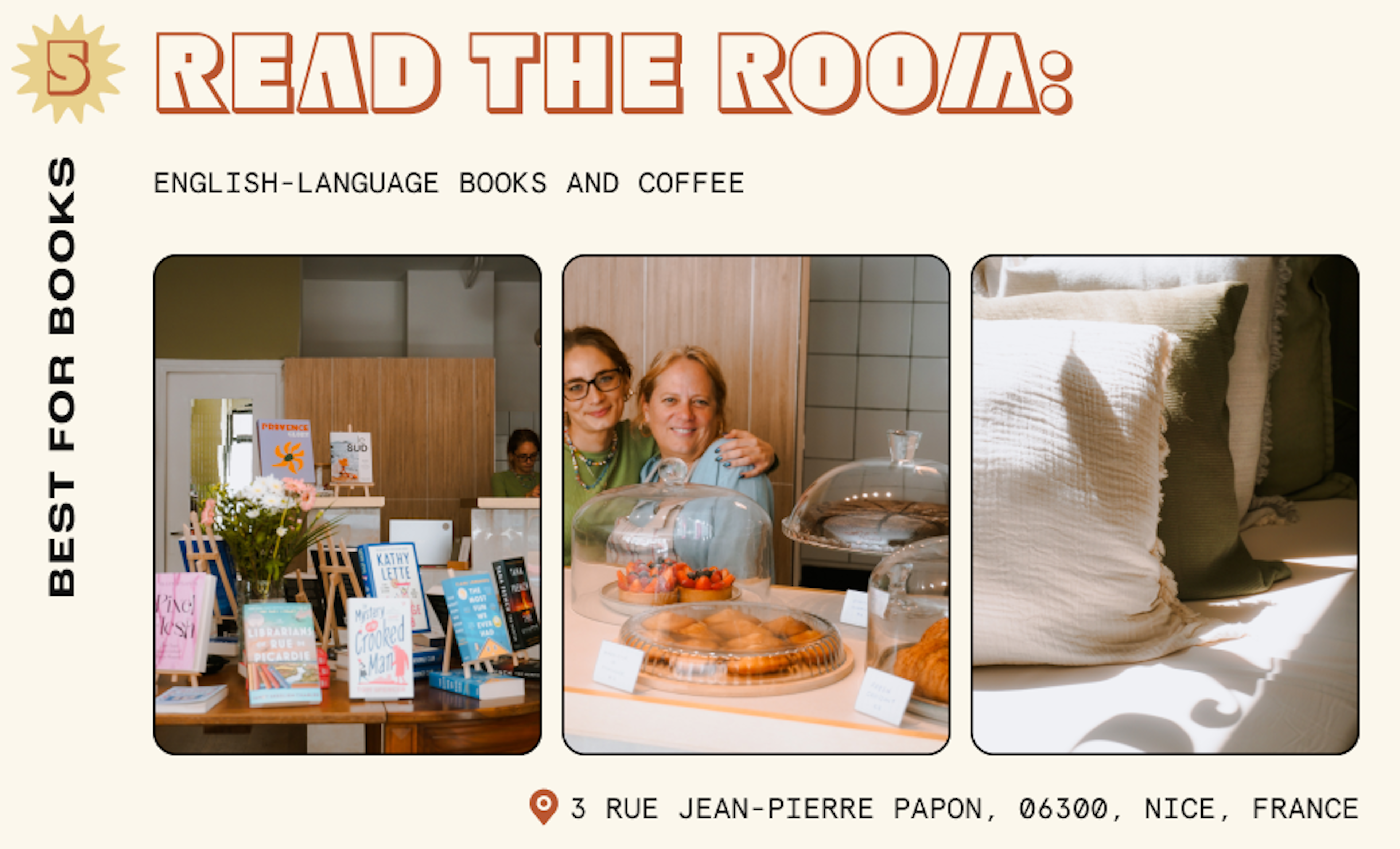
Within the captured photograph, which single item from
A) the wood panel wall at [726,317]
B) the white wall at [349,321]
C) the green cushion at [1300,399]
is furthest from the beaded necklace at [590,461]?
the white wall at [349,321]

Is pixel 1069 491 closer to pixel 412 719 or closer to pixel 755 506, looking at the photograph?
pixel 755 506

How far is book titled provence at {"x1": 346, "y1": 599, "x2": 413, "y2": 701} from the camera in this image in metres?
1.64

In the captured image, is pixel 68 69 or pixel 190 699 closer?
pixel 68 69

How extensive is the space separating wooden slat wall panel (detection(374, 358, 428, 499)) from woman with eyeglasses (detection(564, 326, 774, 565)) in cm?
180

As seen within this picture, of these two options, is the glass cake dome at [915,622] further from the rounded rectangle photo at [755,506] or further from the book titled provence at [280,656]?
the book titled provence at [280,656]

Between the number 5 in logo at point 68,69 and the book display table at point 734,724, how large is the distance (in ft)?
4.06

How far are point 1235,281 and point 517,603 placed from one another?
144cm

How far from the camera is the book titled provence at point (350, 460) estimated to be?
320cm

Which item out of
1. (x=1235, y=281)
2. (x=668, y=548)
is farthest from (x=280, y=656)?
(x=1235, y=281)

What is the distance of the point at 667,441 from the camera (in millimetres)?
2635

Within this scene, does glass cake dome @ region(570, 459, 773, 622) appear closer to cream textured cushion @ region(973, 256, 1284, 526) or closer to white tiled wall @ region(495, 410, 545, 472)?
cream textured cushion @ region(973, 256, 1284, 526)

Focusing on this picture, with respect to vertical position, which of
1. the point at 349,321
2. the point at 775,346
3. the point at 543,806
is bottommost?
the point at 543,806

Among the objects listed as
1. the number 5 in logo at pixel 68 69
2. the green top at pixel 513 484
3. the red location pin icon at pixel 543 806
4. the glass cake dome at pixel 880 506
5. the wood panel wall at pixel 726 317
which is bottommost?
the red location pin icon at pixel 543 806

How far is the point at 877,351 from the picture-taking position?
3.54 metres
